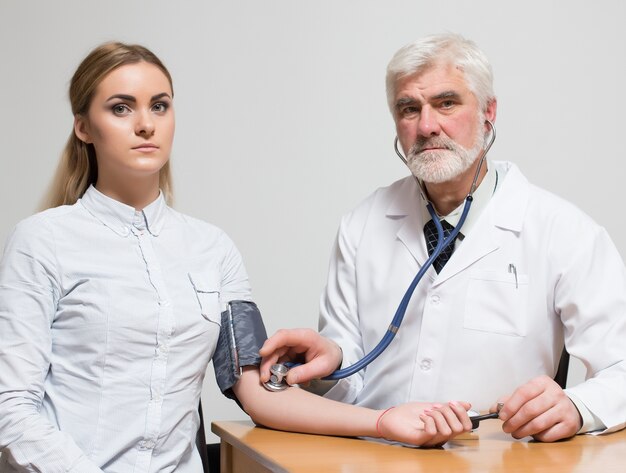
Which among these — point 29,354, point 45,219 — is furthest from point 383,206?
point 29,354

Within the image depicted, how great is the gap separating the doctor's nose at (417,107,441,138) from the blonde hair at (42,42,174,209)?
0.60 metres

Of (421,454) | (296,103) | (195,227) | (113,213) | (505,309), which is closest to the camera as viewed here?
(421,454)

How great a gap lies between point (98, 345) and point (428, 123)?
0.91m

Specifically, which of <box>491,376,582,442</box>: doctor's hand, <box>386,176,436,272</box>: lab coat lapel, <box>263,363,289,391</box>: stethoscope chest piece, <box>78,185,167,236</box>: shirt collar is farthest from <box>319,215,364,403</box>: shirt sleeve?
<box>78,185,167,236</box>: shirt collar

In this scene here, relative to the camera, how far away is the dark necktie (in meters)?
2.05

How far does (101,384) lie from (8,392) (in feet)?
0.51

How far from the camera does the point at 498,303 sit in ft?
6.50

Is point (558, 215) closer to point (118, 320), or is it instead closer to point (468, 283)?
point (468, 283)

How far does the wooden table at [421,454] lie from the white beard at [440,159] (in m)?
0.59

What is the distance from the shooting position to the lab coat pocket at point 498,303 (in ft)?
6.47

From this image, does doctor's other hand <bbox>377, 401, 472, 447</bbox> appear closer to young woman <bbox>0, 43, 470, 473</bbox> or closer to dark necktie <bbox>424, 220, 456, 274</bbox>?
young woman <bbox>0, 43, 470, 473</bbox>

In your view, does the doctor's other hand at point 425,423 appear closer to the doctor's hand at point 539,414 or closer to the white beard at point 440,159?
the doctor's hand at point 539,414

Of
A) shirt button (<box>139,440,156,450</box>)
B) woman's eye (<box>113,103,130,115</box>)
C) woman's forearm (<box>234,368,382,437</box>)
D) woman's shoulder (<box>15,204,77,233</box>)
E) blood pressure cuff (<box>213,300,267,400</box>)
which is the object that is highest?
woman's eye (<box>113,103,130,115</box>)

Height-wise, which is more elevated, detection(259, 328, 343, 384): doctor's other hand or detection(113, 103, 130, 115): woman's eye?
detection(113, 103, 130, 115): woman's eye
